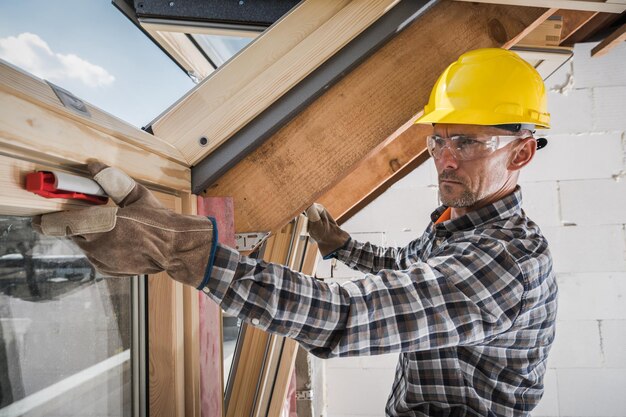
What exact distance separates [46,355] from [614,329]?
10.7 ft

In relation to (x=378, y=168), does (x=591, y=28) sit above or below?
above

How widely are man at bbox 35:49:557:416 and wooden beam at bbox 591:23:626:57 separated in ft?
5.47

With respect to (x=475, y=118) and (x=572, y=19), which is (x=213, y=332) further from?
(x=572, y=19)

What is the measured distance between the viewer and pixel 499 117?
111cm

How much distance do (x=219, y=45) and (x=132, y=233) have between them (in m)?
1.26

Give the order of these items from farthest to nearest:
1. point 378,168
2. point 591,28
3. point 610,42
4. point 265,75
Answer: point 591,28 → point 610,42 → point 378,168 → point 265,75

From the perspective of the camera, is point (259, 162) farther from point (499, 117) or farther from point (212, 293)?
point (499, 117)

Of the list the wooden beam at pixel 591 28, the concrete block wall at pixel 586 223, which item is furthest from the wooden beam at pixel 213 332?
the wooden beam at pixel 591 28

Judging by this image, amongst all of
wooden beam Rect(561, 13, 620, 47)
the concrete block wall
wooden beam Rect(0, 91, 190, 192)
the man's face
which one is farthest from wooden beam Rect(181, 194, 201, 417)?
wooden beam Rect(561, 13, 620, 47)

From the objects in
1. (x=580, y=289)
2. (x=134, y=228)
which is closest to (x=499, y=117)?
(x=134, y=228)

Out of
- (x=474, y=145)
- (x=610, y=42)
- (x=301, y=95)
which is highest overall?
(x=610, y=42)

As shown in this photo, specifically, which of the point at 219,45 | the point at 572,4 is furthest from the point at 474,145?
the point at 219,45

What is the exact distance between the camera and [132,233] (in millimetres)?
645

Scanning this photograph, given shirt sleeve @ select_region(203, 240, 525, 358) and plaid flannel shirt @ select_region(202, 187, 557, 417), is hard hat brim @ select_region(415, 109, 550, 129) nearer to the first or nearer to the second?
plaid flannel shirt @ select_region(202, 187, 557, 417)
